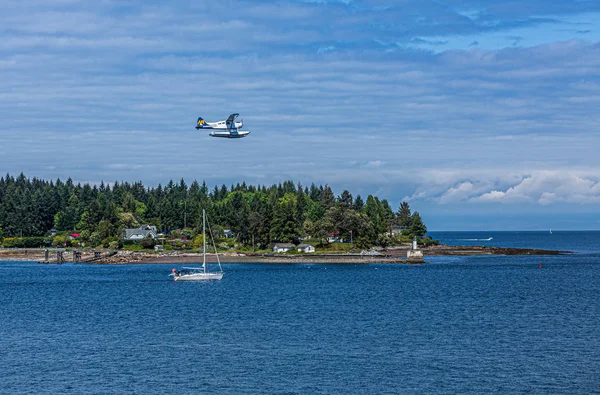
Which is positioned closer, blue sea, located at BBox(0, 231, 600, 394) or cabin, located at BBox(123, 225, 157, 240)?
blue sea, located at BBox(0, 231, 600, 394)

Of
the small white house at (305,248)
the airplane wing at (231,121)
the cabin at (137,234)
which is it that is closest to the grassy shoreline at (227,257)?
the small white house at (305,248)

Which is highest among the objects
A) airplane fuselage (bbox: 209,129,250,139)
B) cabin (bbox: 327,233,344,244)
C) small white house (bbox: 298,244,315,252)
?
airplane fuselage (bbox: 209,129,250,139)

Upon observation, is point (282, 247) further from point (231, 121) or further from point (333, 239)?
point (231, 121)

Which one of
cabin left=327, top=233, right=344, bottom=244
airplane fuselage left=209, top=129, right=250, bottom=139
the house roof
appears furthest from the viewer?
the house roof

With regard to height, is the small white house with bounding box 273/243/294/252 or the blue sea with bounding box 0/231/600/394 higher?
the small white house with bounding box 273/243/294/252

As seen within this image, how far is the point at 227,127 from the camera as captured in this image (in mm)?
89625

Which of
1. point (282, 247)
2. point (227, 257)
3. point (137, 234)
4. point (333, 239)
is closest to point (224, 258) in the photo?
point (227, 257)

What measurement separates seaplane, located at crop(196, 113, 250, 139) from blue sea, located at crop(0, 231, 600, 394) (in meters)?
18.7

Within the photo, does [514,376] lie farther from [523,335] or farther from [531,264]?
[531,264]

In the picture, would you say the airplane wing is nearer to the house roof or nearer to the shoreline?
the shoreline

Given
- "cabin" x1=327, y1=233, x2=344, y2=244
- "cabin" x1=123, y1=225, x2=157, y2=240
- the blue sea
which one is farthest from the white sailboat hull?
"cabin" x1=123, y1=225, x2=157, y2=240

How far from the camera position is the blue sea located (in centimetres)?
3716

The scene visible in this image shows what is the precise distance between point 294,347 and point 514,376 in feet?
46.9

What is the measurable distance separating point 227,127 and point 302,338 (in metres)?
44.7
